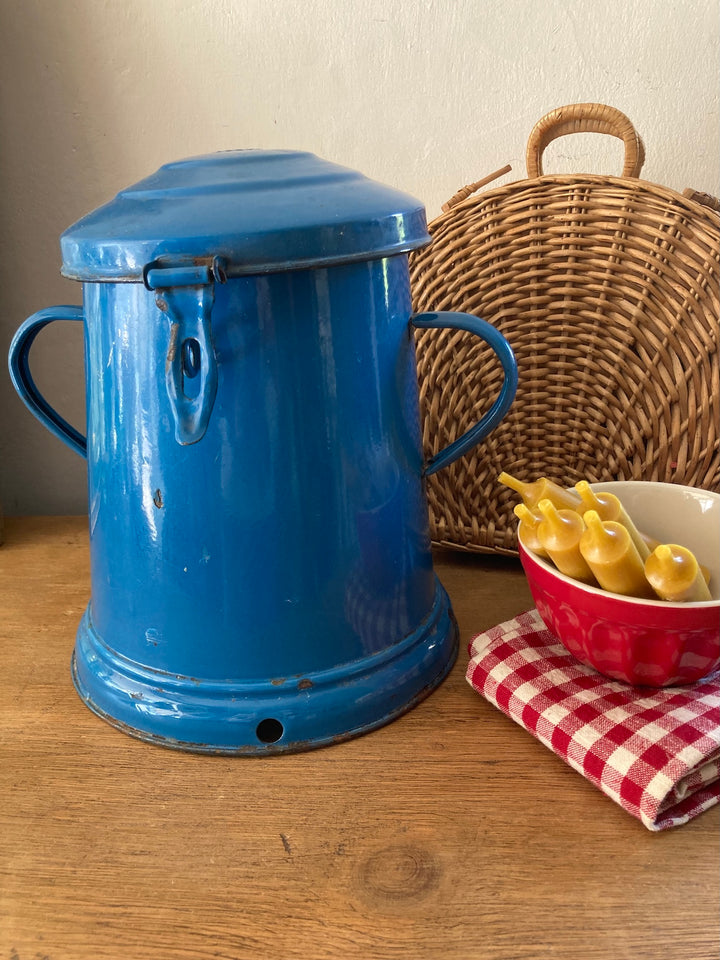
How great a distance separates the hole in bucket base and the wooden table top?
15 millimetres

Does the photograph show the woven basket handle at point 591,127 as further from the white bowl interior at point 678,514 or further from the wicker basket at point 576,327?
the white bowl interior at point 678,514

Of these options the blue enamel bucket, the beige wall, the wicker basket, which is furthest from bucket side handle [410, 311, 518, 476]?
the beige wall

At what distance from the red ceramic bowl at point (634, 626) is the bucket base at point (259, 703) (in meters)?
0.10

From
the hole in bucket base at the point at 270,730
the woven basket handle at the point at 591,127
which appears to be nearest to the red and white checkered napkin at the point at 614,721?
the hole in bucket base at the point at 270,730

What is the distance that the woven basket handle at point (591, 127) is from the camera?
0.62 m

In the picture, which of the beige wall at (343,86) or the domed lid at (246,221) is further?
the beige wall at (343,86)

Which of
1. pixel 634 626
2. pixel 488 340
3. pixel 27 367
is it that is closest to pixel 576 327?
pixel 488 340

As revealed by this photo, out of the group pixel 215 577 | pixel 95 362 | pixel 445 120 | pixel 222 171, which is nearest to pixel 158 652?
pixel 215 577

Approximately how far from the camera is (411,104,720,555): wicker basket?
23.9 inches

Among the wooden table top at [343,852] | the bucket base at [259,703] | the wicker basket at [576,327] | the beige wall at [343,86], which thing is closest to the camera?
the wooden table top at [343,852]

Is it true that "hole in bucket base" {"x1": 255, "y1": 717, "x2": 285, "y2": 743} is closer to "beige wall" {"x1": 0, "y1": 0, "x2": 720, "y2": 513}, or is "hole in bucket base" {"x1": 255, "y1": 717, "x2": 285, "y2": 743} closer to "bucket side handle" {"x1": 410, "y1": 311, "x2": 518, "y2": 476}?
"bucket side handle" {"x1": 410, "y1": 311, "x2": 518, "y2": 476}

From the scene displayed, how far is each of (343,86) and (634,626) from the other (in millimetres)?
538

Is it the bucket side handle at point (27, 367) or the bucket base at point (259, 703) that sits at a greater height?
the bucket side handle at point (27, 367)

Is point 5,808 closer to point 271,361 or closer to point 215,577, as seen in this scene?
point 215,577
